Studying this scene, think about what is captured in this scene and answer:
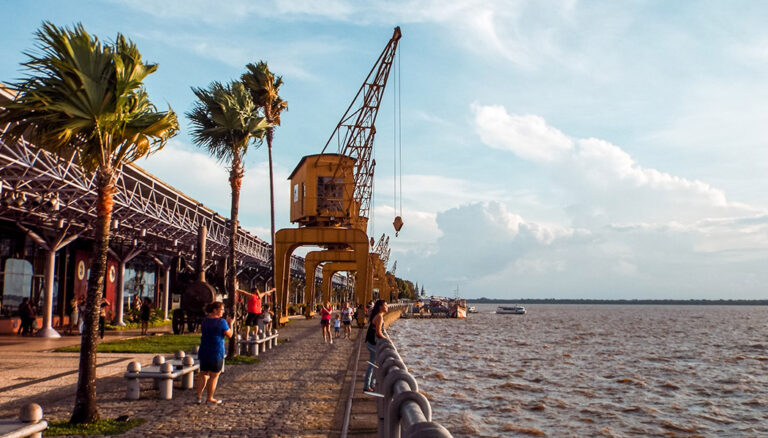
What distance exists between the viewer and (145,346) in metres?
22.0

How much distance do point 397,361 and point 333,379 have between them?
7807 mm

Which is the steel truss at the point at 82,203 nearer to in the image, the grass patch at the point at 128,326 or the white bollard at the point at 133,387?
the white bollard at the point at 133,387

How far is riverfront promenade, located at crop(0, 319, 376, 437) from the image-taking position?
30.0ft

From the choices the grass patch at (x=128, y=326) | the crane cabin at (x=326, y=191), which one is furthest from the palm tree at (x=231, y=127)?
the crane cabin at (x=326, y=191)

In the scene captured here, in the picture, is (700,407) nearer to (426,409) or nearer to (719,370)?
(719,370)

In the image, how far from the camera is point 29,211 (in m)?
21.6

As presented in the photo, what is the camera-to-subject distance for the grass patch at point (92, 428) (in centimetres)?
865

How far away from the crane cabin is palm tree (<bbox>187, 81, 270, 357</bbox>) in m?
28.7

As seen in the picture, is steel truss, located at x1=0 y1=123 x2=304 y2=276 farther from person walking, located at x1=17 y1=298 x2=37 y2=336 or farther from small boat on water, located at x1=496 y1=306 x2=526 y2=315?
small boat on water, located at x1=496 y1=306 x2=526 y2=315

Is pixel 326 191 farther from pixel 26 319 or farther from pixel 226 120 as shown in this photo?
pixel 226 120

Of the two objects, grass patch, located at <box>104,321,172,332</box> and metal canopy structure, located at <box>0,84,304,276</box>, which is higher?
metal canopy structure, located at <box>0,84,304,276</box>

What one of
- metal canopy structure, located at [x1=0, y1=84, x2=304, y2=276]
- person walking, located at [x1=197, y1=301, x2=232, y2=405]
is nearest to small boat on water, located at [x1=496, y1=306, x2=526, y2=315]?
metal canopy structure, located at [x1=0, y1=84, x2=304, y2=276]

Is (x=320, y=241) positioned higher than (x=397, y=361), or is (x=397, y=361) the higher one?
(x=320, y=241)

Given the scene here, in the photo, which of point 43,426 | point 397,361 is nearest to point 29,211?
point 43,426
